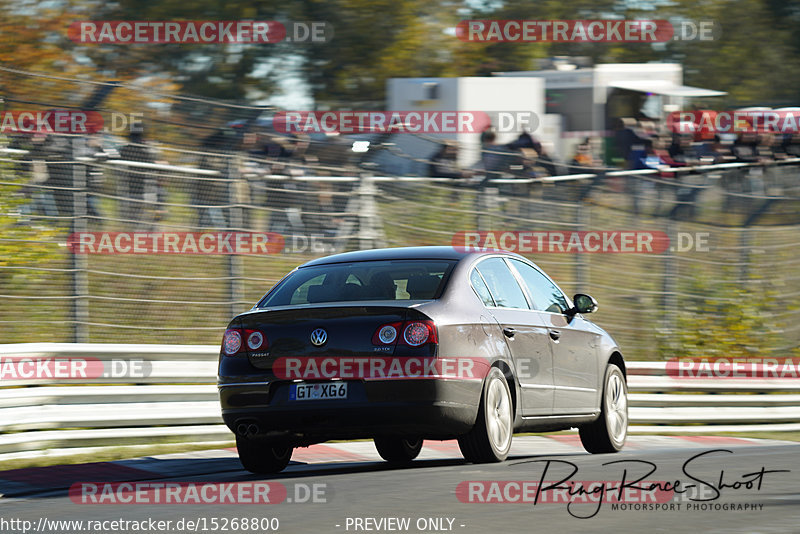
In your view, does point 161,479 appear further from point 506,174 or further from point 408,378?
Answer: point 506,174

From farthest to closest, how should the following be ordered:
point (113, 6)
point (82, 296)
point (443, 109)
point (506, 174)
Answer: point (113, 6) → point (443, 109) → point (506, 174) → point (82, 296)

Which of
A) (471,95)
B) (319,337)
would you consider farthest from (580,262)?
(319,337)

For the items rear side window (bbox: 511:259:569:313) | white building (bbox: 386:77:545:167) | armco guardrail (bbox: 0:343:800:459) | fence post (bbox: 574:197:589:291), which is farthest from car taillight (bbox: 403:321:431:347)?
white building (bbox: 386:77:545:167)

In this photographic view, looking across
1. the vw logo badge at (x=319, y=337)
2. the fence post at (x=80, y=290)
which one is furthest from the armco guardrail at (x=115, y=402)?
the vw logo badge at (x=319, y=337)

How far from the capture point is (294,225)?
48.3 feet

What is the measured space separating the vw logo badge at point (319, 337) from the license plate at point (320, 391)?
Answer: 253 mm

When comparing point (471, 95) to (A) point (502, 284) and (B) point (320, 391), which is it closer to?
(A) point (502, 284)

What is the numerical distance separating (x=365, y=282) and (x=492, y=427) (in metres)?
1.25

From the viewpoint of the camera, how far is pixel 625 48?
50875 millimetres

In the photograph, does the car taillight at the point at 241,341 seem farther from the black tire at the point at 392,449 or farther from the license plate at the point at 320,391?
the black tire at the point at 392,449

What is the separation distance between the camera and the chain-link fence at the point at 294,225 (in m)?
13.1

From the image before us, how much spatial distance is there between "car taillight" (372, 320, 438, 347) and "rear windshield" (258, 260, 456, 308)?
0.47m

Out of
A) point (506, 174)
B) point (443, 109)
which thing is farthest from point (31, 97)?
point (443, 109)

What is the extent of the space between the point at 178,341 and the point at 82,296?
1.56m
